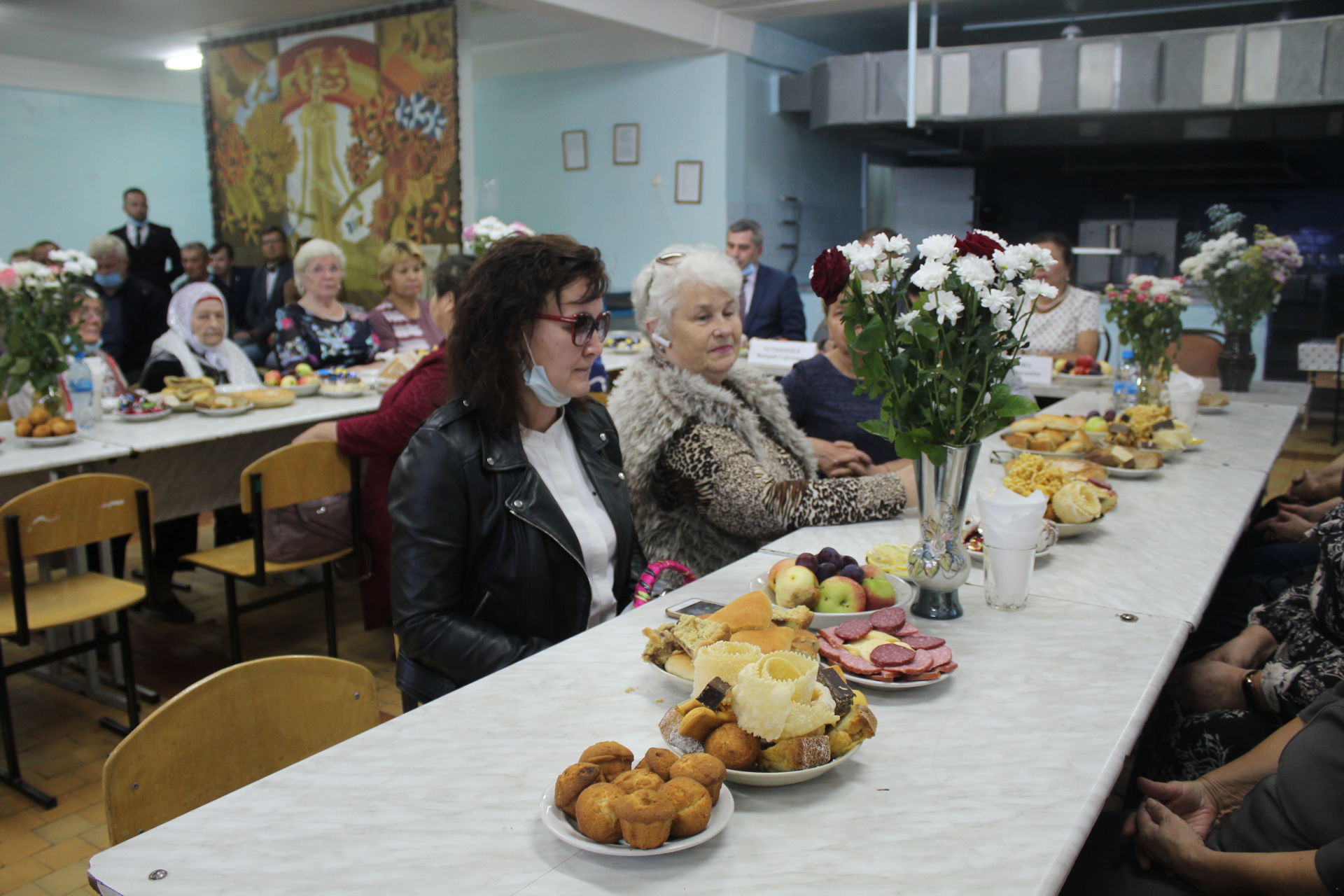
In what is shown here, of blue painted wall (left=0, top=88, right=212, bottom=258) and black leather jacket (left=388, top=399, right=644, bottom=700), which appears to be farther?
blue painted wall (left=0, top=88, right=212, bottom=258)

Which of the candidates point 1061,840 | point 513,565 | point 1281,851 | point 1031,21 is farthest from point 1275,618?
point 1031,21

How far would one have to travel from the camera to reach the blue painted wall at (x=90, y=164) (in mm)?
9922

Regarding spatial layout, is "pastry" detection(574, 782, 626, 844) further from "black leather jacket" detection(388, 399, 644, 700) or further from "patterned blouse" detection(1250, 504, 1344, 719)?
"patterned blouse" detection(1250, 504, 1344, 719)

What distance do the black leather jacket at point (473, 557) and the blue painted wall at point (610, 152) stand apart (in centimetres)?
690

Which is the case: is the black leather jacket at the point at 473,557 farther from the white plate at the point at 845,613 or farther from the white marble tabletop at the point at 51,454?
the white marble tabletop at the point at 51,454

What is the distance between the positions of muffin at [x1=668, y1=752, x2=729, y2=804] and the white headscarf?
419 cm

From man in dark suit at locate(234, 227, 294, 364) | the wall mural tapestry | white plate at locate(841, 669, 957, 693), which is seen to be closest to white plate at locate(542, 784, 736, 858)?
white plate at locate(841, 669, 957, 693)

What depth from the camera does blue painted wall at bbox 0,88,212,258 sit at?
992cm

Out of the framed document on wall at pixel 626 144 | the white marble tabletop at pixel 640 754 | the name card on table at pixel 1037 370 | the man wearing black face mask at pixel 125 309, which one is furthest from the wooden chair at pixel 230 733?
the framed document on wall at pixel 626 144

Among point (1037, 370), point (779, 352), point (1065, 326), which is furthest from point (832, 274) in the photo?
point (1065, 326)

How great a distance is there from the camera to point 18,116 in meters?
9.86

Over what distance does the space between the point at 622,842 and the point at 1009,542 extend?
0.97 m

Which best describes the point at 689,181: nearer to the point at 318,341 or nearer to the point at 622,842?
the point at 318,341

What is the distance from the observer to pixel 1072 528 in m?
2.19
